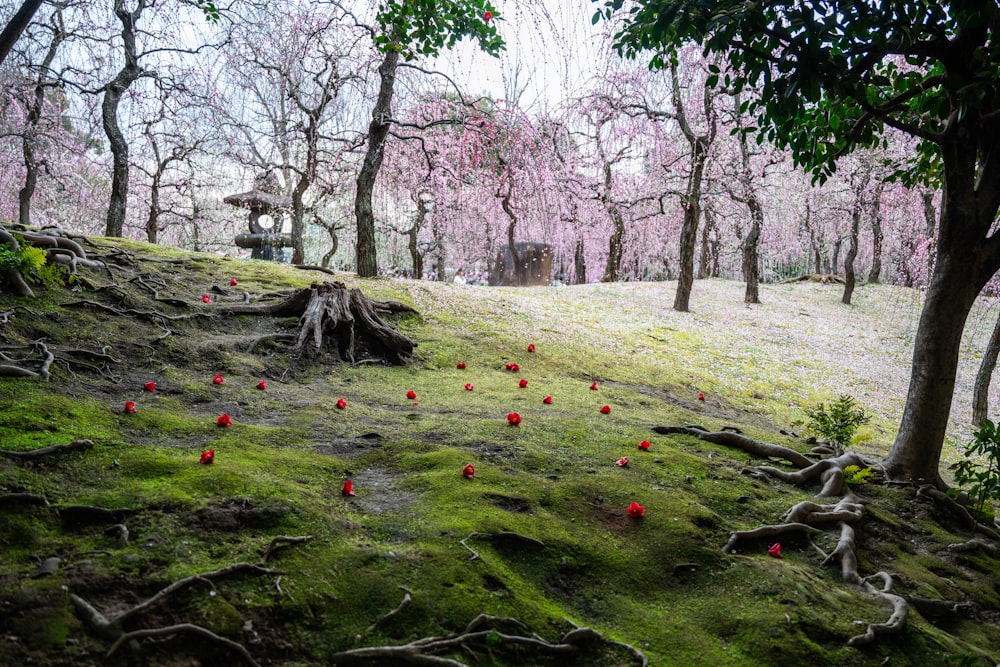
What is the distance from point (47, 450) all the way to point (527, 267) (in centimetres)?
1912

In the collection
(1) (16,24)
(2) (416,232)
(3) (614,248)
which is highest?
(3) (614,248)

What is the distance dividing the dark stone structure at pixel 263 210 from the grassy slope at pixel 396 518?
10087mm

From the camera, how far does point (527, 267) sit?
21719 millimetres

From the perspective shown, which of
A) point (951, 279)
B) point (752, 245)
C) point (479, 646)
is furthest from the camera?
point (752, 245)

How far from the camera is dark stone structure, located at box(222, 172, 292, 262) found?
1655 centimetres

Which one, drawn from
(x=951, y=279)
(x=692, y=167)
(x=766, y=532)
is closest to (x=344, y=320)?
(x=766, y=532)

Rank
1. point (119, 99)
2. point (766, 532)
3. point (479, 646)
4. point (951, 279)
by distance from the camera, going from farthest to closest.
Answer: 1. point (119, 99)
2. point (951, 279)
3. point (766, 532)
4. point (479, 646)

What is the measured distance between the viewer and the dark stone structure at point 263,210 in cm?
1655

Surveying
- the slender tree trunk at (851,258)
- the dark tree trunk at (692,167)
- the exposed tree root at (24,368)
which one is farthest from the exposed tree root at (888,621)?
the slender tree trunk at (851,258)

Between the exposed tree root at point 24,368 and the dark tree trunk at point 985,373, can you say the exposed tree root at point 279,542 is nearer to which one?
the exposed tree root at point 24,368

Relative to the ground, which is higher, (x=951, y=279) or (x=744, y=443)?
(x=951, y=279)

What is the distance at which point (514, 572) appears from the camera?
121 inches

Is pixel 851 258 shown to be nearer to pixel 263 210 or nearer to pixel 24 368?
pixel 263 210

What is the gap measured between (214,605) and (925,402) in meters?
5.69
